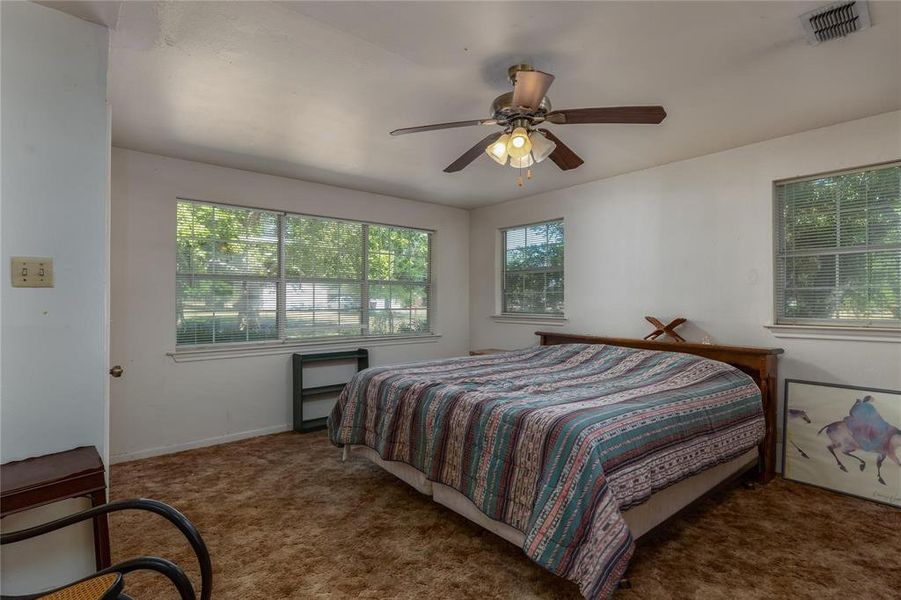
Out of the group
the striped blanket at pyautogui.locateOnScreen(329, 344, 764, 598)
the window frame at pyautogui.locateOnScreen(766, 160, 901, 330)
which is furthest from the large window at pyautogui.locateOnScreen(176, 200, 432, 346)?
the window frame at pyautogui.locateOnScreen(766, 160, 901, 330)

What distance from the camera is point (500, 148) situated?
2.25 m

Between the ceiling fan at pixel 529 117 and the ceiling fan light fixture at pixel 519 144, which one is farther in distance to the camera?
the ceiling fan light fixture at pixel 519 144

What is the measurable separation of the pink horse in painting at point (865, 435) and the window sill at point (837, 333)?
0.37 meters

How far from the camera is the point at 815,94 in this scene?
243 cm

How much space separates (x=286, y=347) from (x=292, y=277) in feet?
2.19

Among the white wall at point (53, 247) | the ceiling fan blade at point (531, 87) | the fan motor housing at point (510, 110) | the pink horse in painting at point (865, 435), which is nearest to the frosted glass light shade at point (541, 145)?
the fan motor housing at point (510, 110)

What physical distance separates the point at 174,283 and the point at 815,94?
453 centimetres

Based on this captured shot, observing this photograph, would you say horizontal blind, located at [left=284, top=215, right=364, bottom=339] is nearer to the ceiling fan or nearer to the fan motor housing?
the ceiling fan

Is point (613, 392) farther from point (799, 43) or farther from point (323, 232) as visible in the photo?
point (323, 232)

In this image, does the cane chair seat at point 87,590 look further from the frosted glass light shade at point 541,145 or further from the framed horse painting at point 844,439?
the framed horse painting at point 844,439

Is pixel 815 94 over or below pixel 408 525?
over

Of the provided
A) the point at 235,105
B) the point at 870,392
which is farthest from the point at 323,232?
the point at 870,392

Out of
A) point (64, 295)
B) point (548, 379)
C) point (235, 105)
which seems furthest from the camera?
point (548, 379)

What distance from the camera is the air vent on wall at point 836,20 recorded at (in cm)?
170
